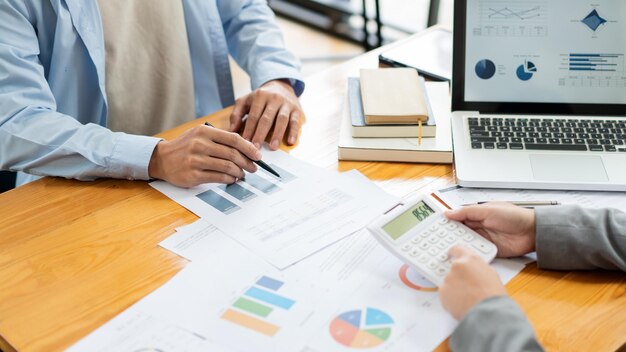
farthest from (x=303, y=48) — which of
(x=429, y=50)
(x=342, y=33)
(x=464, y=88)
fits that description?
(x=464, y=88)

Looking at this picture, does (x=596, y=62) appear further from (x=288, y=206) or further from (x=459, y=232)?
(x=288, y=206)

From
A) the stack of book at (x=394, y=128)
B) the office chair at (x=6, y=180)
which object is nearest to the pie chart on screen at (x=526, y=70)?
the stack of book at (x=394, y=128)

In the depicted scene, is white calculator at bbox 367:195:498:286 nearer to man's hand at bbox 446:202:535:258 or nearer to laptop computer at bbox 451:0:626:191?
Result: man's hand at bbox 446:202:535:258

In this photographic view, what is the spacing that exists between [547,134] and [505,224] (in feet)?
1.09

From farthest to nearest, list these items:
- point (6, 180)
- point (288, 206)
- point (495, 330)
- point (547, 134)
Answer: point (6, 180), point (547, 134), point (288, 206), point (495, 330)

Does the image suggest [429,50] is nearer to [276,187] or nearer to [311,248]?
[276,187]

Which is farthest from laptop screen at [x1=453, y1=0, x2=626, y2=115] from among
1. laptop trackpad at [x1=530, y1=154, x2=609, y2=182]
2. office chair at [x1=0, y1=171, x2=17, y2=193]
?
office chair at [x1=0, y1=171, x2=17, y2=193]

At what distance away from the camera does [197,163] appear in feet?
3.67

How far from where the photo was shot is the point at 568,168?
1.12 m

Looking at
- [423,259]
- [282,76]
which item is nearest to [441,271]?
[423,259]

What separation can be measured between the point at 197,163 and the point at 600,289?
0.67 meters

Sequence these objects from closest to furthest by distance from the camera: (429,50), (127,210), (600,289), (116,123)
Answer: (600,289) → (127,210) → (116,123) → (429,50)

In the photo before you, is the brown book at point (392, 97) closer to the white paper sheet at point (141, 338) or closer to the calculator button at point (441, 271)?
the calculator button at point (441, 271)

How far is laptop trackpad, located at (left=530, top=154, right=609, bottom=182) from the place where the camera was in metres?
1.10
